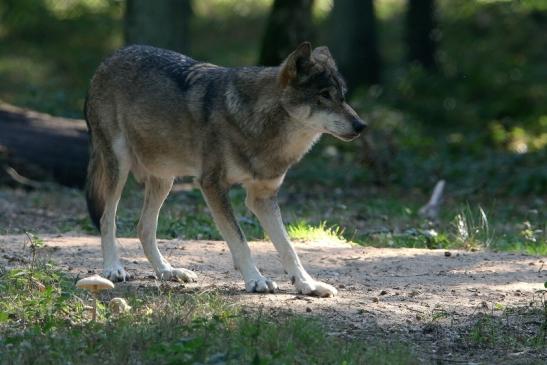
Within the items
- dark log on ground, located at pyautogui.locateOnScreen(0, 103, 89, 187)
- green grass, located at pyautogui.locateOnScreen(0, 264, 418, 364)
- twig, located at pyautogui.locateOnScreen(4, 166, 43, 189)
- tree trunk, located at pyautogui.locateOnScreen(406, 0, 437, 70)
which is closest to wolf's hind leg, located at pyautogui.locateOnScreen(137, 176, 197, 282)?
green grass, located at pyautogui.locateOnScreen(0, 264, 418, 364)

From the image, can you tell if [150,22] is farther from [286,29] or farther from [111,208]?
[111,208]

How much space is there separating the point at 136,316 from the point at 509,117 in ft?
44.4

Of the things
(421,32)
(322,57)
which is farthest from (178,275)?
(421,32)

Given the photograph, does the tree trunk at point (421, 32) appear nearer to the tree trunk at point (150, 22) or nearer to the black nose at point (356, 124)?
the tree trunk at point (150, 22)

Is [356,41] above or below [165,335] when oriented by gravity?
below

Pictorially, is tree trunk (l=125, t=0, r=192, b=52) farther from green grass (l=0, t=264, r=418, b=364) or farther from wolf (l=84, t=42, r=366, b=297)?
green grass (l=0, t=264, r=418, b=364)

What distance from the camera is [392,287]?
735 centimetres

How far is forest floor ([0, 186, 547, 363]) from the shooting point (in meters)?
6.26

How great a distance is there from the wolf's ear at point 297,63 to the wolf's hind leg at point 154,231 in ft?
4.69

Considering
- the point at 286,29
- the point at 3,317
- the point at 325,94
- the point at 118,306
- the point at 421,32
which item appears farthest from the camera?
the point at 421,32

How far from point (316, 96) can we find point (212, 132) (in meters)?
0.78

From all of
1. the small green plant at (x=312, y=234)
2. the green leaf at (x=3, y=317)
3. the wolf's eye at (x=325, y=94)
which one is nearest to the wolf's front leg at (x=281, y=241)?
the wolf's eye at (x=325, y=94)

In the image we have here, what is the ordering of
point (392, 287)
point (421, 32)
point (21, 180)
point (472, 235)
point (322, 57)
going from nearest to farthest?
point (322, 57), point (392, 287), point (472, 235), point (21, 180), point (421, 32)

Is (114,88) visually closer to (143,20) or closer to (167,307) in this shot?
(167,307)
